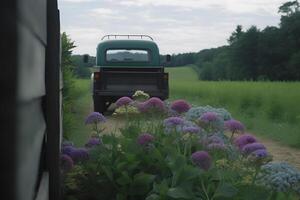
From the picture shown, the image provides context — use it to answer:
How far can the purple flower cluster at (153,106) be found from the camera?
11.4 feet

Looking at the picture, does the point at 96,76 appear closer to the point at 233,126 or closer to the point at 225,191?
the point at 233,126

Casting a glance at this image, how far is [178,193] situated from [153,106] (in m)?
1.31

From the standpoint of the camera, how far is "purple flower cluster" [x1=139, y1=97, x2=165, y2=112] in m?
3.47

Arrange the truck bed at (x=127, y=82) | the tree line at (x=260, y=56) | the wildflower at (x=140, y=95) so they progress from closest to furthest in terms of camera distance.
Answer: the wildflower at (x=140, y=95) < the truck bed at (x=127, y=82) < the tree line at (x=260, y=56)

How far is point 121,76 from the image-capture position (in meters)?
15.9

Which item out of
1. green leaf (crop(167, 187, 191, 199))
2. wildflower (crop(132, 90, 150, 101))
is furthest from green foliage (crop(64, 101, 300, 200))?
wildflower (crop(132, 90, 150, 101))

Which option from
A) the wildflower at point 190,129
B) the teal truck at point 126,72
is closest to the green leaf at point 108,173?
the wildflower at point 190,129

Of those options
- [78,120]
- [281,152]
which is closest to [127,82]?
[78,120]

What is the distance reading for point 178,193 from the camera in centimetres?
224

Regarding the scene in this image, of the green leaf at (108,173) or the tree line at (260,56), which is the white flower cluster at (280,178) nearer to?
the green leaf at (108,173)

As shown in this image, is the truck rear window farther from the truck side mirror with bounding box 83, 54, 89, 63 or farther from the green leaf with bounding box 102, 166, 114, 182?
the green leaf with bounding box 102, 166, 114, 182

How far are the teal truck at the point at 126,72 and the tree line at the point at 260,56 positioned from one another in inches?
1685

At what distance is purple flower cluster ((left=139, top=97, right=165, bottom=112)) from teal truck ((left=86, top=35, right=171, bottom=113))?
37.7 ft

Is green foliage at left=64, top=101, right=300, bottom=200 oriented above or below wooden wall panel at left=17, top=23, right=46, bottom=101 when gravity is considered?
below
